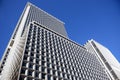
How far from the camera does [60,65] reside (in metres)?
56.2

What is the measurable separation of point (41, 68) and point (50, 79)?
4.60m

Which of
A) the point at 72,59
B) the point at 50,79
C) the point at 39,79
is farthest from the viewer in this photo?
the point at 72,59

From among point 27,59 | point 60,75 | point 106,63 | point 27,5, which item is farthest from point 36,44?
point 27,5

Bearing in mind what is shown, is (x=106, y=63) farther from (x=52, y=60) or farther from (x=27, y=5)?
(x=27, y=5)

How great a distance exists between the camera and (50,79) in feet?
152

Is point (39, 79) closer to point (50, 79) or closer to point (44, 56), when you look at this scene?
point (50, 79)

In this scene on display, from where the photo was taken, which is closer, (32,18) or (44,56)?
(44,56)

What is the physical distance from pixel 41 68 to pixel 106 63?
97.5m

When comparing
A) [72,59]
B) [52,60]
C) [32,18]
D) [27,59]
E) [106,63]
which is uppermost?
[32,18]

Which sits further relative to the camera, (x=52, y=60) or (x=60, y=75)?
(x=52, y=60)

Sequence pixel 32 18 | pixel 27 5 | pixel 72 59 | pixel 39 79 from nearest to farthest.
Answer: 1. pixel 39 79
2. pixel 72 59
3. pixel 32 18
4. pixel 27 5

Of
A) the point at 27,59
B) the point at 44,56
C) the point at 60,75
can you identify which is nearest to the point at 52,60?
the point at 44,56

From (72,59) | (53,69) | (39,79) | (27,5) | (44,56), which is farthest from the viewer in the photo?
(27,5)

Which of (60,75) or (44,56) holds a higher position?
(44,56)
